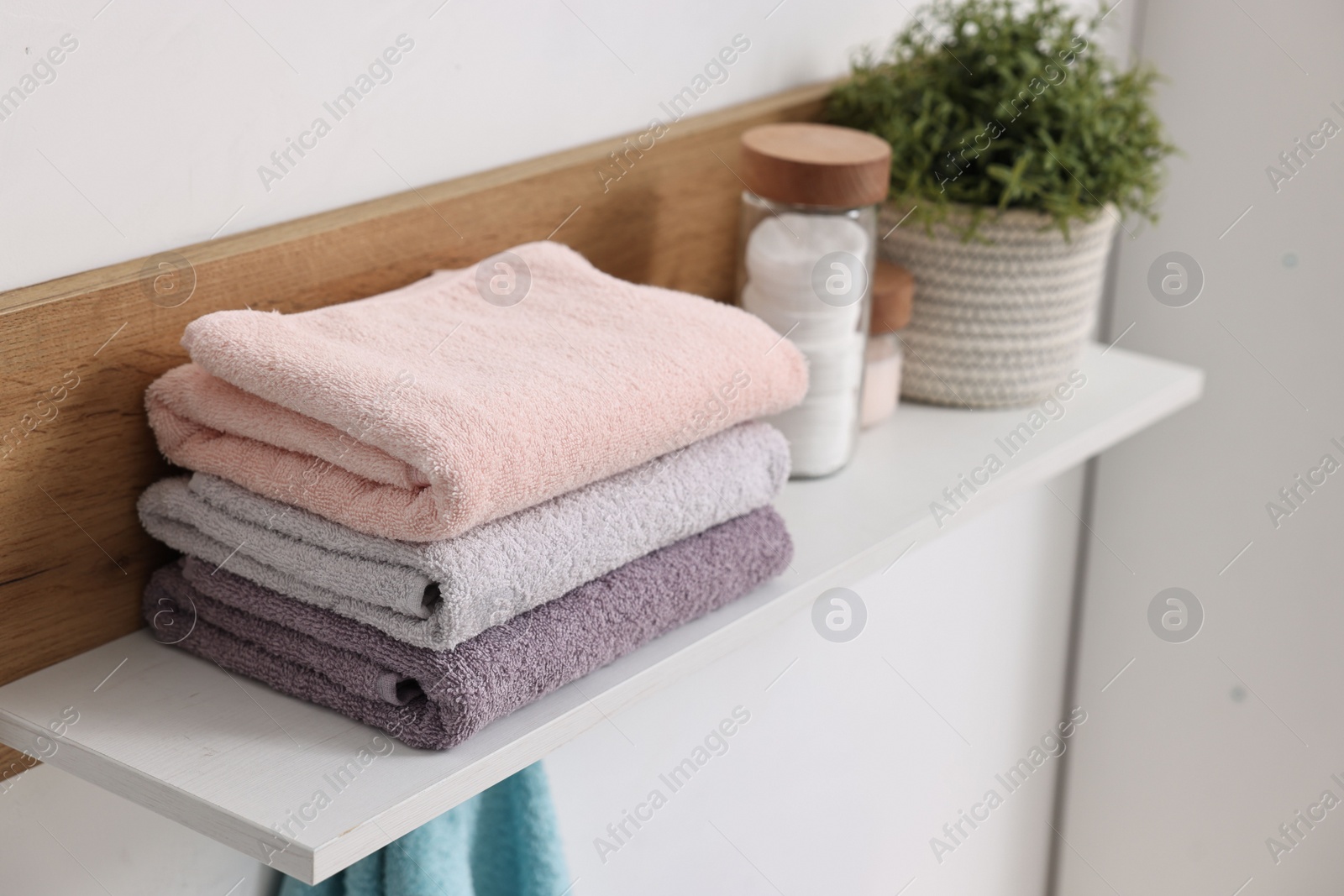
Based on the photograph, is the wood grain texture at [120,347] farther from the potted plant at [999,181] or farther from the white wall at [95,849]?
the potted plant at [999,181]

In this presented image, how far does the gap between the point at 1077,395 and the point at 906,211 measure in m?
0.19

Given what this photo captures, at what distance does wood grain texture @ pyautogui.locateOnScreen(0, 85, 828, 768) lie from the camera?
0.48 m

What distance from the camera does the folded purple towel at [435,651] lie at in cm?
46

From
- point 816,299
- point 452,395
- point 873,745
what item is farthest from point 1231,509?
point 452,395

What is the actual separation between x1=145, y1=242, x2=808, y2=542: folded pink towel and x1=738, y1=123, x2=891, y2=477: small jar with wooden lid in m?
0.11

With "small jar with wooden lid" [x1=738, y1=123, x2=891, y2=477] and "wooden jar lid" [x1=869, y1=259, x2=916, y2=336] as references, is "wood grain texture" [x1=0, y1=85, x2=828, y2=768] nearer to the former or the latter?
"small jar with wooden lid" [x1=738, y1=123, x2=891, y2=477]

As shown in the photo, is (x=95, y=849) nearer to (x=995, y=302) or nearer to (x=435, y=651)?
(x=435, y=651)

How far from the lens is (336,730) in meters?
0.48

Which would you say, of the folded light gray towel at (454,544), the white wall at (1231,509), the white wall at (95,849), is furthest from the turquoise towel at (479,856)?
the white wall at (1231,509)

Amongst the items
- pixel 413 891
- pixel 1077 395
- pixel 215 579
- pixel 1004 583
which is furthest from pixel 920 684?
pixel 215 579

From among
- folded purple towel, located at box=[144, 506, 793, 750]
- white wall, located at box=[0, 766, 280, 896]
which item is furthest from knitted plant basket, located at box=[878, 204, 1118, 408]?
white wall, located at box=[0, 766, 280, 896]

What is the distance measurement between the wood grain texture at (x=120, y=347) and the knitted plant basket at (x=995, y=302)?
258 mm

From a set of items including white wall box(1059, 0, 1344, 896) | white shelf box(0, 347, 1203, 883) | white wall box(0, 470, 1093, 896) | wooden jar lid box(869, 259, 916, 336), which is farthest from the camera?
white wall box(1059, 0, 1344, 896)

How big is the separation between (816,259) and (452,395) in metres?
0.30
